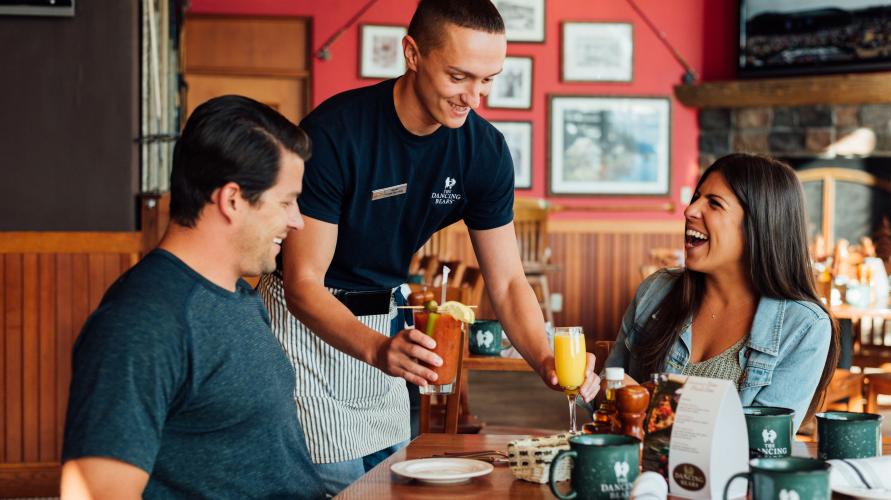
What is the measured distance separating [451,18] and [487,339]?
5.64 ft

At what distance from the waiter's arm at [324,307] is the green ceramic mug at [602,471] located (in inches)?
21.4

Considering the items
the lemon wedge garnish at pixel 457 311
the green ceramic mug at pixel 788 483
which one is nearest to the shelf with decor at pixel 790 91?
the lemon wedge garnish at pixel 457 311

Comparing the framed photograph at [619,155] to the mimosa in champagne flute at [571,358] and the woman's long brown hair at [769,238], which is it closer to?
the woman's long brown hair at [769,238]

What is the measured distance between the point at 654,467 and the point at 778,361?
86cm

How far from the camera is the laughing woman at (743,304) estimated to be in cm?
228

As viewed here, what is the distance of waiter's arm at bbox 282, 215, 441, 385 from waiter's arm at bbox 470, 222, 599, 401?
1.33 ft

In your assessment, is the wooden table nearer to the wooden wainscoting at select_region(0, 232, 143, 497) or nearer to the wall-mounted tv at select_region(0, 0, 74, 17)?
the wooden wainscoting at select_region(0, 232, 143, 497)

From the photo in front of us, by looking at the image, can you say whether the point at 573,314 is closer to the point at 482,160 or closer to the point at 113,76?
the point at 113,76

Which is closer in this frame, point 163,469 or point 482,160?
point 163,469

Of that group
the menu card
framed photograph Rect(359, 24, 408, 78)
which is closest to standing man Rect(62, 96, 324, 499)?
the menu card

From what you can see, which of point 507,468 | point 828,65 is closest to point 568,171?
point 828,65

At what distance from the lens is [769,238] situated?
241 centimetres

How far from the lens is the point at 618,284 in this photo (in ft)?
30.6

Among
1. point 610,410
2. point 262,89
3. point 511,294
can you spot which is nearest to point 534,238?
point 262,89
